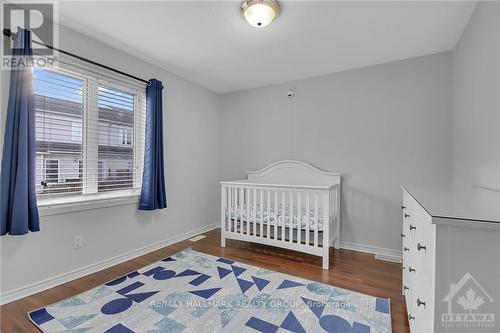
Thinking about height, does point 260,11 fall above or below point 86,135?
above

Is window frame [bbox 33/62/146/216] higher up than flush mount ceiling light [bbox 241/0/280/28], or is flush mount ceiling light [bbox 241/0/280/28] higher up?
flush mount ceiling light [bbox 241/0/280/28]

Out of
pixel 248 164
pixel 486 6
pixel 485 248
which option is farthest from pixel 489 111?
pixel 248 164

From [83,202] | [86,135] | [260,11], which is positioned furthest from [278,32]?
[83,202]

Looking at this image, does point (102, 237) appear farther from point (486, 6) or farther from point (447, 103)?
point (447, 103)

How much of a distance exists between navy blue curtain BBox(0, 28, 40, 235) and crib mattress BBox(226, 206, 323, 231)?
1.93m

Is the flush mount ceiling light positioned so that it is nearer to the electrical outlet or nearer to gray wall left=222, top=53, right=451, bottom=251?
gray wall left=222, top=53, right=451, bottom=251

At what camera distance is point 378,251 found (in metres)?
2.89

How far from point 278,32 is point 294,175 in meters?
1.87

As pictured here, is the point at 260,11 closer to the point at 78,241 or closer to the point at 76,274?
the point at 78,241

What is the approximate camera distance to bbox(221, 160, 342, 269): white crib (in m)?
2.58

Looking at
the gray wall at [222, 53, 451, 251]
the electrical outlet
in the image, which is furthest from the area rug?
the gray wall at [222, 53, 451, 251]

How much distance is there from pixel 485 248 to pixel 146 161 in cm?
283

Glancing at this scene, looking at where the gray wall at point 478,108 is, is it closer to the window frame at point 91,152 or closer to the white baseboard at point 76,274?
the window frame at point 91,152

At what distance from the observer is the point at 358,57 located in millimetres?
2699
